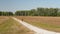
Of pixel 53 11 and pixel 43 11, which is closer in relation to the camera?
pixel 53 11

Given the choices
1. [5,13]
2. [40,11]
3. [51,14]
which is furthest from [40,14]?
[5,13]

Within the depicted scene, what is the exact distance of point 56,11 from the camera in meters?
132

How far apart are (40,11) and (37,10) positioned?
6977 mm

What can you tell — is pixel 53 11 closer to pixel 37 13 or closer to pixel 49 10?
pixel 49 10

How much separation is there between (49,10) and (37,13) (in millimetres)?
13843

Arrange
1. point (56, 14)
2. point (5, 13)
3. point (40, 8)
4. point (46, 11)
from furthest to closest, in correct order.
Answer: point (5, 13) → point (40, 8) → point (46, 11) → point (56, 14)

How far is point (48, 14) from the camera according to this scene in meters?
135

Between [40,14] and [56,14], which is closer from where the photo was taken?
[56,14]

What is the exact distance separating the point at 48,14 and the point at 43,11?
6.82 metres

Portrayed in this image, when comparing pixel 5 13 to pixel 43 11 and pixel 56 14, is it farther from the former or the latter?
pixel 56 14

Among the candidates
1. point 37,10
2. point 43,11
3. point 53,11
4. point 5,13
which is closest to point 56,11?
point 53,11

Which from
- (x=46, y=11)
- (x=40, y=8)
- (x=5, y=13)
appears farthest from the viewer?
(x=5, y=13)

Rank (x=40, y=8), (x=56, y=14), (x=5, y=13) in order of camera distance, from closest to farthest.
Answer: (x=56, y=14)
(x=40, y=8)
(x=5, y=13)

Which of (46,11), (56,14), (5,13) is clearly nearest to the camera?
(56,14)
